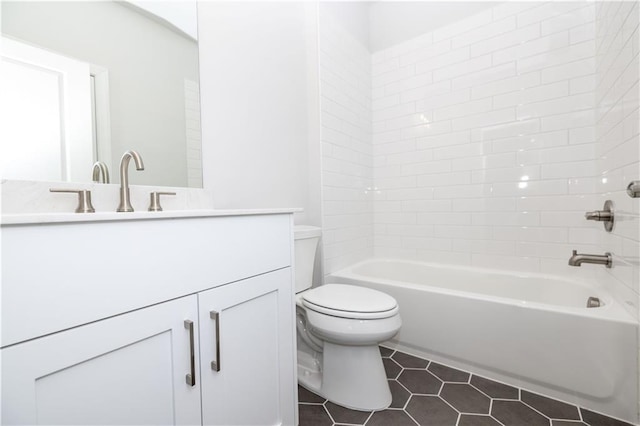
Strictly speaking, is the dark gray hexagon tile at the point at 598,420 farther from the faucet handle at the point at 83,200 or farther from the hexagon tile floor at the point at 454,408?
the faucet handle at the point at 83,200

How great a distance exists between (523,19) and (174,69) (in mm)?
2165

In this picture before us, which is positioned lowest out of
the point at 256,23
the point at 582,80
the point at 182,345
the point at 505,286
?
the point at 505,286

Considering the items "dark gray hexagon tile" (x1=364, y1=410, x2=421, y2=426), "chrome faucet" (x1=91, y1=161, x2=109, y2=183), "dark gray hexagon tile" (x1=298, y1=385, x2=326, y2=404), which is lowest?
"dark gray hexagon tile" (x1=298, y1=385, x2=326, y2=404)

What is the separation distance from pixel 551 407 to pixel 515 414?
19cm

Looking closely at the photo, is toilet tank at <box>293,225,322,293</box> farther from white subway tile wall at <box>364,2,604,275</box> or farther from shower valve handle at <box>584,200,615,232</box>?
shower valve handle at <box>584,200,615,232</box>

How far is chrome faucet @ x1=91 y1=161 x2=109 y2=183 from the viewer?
1.10 m

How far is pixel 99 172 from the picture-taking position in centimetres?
111

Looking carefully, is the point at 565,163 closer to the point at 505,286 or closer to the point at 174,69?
the point at 505,286

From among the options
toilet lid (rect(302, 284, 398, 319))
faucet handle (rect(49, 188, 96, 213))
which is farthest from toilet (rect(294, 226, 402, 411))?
faucet handle (rect(49, 188, 96, 213))

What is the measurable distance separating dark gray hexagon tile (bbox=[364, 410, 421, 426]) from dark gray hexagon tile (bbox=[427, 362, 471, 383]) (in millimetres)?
382

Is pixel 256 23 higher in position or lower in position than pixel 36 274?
higher

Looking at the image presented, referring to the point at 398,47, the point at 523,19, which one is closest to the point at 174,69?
the point at 398,47

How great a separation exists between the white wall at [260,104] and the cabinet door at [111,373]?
0.87 metres

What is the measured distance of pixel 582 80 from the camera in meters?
1.82
